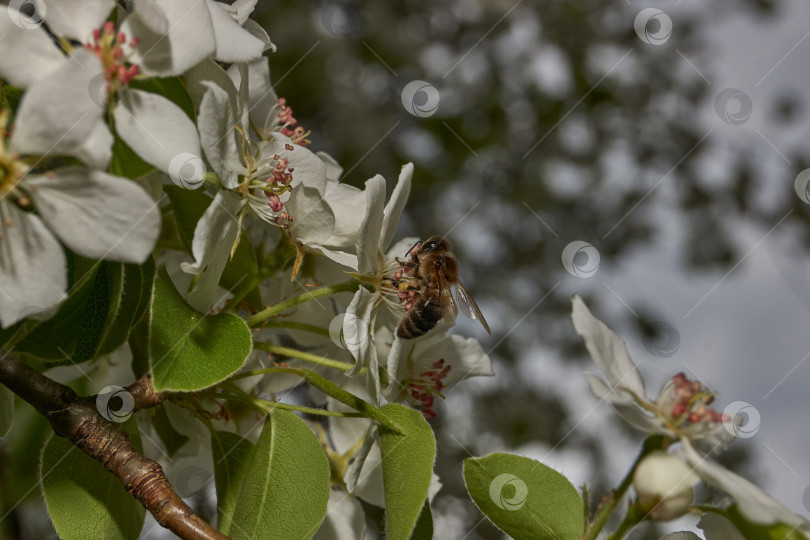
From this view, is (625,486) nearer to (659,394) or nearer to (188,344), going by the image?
(659,394)

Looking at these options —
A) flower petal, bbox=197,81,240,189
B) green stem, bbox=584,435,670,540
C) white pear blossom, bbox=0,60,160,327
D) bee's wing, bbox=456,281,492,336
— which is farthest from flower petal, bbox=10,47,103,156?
bee's wing, bbox=456,281,492,336

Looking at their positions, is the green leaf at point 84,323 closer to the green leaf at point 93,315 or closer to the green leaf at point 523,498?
the green leaf at point 93,315

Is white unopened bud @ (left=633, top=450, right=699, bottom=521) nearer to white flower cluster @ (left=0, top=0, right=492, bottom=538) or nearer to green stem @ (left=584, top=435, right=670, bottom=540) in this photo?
green stem @ (left=584, top=435, right=670, bottom=540)

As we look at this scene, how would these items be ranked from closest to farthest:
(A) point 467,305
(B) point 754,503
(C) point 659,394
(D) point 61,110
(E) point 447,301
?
(D) point 61,110
(B) point 754,503
(C) point 659,394
(E) point 447,301
(A) point 467,305

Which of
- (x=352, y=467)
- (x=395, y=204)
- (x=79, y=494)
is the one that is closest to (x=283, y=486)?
(x=352, y=467)

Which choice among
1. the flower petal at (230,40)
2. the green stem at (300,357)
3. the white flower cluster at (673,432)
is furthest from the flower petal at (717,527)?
the flower petal at (230,40)

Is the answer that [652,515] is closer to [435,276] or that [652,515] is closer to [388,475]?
[388,475]
